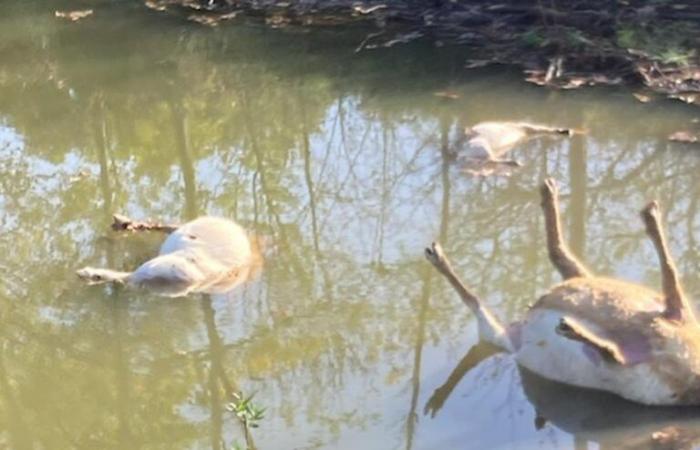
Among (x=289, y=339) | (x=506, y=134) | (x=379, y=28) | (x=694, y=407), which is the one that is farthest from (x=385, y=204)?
(x=379, y=28)

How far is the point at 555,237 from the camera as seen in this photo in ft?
15.4

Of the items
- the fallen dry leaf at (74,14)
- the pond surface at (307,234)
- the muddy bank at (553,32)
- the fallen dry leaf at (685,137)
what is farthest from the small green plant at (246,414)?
the fallen dry leaf at (74,14)

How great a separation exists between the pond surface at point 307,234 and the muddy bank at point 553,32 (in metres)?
0.23

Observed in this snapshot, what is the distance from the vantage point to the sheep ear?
3980 mm

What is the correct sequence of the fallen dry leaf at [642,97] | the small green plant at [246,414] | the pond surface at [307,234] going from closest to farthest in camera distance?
the small green plant at [246,414], the pond surface at [307,234], the fallen dry leaf at [642,97]

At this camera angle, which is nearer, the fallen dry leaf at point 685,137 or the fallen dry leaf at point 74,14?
the fallen dry leaf at point 685,137

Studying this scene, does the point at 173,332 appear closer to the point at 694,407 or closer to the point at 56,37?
the point at 694,407

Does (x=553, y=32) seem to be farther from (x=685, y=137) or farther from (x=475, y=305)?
(x=475, y=305)

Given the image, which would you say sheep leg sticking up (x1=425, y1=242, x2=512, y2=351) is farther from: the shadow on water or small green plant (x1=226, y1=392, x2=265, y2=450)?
small green plant (x1=226, y1=392, x2=265, y2=450)

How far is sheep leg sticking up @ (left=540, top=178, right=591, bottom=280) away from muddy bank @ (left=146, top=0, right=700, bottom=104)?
323 centimetres

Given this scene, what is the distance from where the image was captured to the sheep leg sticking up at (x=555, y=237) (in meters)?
4.66

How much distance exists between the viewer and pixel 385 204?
6367mm

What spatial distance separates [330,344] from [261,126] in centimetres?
314

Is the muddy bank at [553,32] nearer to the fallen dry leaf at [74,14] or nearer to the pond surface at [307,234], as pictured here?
the pond surface at [307,234]
